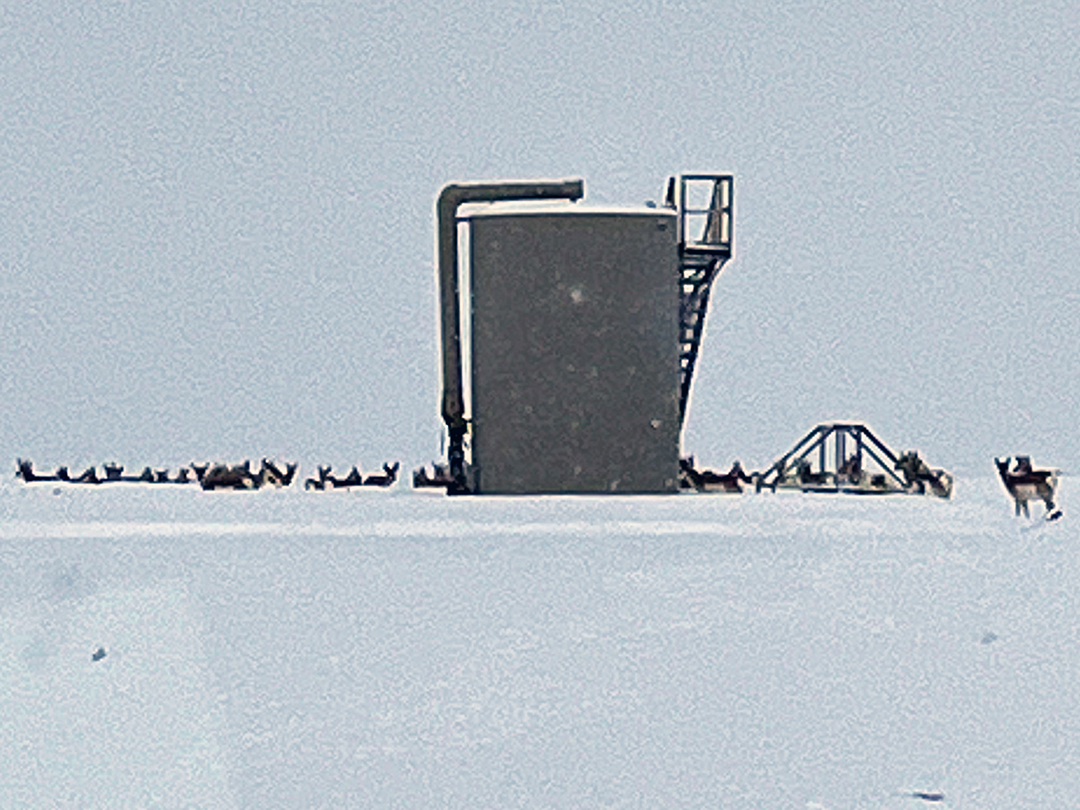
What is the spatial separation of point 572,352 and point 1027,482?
7.23 metres

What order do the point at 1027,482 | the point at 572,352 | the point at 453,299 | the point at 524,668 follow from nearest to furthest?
the point at 524,668 < the point at 1027,482 < the point at 572,352 < the point at 453,299

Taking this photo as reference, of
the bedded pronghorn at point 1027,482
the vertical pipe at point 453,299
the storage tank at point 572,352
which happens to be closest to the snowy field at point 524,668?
the bedded pronghorn at point 1027,482

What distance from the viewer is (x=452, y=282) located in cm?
2130

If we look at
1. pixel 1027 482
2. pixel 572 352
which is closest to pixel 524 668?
pixel 572 352

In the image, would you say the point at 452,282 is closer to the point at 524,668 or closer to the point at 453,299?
the point at 453,299

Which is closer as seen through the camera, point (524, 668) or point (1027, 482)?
point (524, 668)

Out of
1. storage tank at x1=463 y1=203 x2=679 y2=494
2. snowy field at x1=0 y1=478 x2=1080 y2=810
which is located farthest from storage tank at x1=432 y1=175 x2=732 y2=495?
snowy field at x1=0 y1=478 x2=1080 y2=810

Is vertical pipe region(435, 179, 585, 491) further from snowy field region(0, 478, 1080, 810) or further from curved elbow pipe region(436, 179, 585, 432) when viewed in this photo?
snowy field region(0, 478, 1080, 810)

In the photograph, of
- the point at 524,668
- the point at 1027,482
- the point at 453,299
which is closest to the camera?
the point at 524,668

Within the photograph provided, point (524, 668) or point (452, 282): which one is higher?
point (452, 282)

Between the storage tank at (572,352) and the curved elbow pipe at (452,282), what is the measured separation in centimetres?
100

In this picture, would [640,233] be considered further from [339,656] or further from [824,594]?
[339,656]

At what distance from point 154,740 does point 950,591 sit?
9139 mm

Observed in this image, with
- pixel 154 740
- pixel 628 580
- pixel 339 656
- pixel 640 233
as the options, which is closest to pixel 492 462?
pixel 640 233
